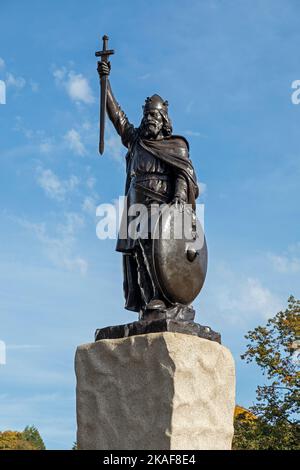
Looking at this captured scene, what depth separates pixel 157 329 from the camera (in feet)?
22.1

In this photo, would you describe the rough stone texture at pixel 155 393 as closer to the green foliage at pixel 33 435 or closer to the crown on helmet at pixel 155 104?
the crown on helmet at pixel 155 104

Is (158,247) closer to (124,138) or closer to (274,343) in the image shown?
(124,138)

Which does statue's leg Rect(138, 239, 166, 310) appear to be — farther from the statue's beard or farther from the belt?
A: the statue's beard

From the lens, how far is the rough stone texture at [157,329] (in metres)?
6.73

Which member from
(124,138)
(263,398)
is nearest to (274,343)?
(263,398)

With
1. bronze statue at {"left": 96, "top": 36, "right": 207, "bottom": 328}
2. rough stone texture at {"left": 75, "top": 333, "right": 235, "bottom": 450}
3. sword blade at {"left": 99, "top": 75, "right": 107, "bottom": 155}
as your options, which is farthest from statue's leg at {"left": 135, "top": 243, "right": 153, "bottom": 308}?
sword blade at {"left": 99, "top": 75, "right": 107, "bottom": 155}

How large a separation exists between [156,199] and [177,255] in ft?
2.46

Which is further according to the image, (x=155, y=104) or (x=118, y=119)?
(x=118, y=119)

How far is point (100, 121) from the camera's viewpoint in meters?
8.32

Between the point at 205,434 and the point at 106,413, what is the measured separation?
959 mm

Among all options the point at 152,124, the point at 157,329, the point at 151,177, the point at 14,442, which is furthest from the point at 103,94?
the point at 14,442

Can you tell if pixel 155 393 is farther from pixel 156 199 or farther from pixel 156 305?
pixel 156 199

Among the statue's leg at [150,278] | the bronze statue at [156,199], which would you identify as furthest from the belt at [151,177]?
the statue's leg at [150,278]
